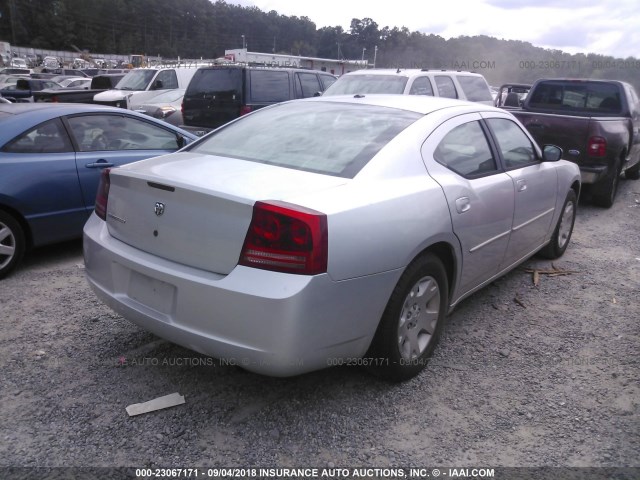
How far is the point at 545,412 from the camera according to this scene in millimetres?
2871

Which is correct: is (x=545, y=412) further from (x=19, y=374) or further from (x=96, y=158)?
(x=96, y=158)

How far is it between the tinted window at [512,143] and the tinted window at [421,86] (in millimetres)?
4373

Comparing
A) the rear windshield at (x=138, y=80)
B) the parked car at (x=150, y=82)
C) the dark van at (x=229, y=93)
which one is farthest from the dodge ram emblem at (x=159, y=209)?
the rear windshield at (x=138, y=80)

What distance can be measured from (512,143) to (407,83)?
15.1 feet

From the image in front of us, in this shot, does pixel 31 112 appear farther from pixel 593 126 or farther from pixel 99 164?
pixel 593 126

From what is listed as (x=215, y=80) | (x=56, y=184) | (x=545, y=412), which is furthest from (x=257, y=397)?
(x=215, y=80)

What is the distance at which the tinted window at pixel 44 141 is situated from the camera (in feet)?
14.9

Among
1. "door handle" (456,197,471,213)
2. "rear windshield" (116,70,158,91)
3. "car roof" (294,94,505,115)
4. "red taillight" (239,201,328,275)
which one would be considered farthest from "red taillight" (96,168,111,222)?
"rear windshield" (116,70,158,91)

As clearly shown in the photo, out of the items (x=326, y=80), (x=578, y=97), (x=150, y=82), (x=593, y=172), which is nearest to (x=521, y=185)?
(x=593, y=172)

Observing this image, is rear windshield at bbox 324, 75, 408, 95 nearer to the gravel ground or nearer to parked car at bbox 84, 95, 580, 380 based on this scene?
parked car at bbox 84, 95, 580, 380

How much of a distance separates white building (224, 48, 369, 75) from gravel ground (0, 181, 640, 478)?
1353 cm

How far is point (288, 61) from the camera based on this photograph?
2389 cm

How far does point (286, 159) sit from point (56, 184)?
2.65 metres

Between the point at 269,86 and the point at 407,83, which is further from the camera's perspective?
the point at 269,86
